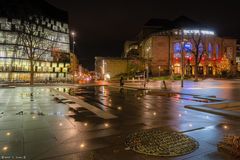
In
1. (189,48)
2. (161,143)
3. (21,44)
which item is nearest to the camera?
(161,143)

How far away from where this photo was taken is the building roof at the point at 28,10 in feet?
230

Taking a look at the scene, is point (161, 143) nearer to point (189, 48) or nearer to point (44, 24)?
point (189, 48)

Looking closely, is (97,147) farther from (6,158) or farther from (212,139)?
(212,139)

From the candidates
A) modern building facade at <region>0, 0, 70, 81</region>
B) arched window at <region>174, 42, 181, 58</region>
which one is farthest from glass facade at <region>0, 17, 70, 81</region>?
arched window at <region>174, 42, 181, 58</region>

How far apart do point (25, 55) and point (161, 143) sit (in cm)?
8254

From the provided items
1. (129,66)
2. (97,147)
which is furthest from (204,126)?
(129,66)

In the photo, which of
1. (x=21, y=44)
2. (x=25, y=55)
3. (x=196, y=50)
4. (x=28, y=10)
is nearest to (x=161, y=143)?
(x=196, y=50)

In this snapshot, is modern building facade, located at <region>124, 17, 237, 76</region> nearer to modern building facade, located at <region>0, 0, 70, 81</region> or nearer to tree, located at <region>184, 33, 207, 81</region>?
tree, located at <region>184, 33, 207, 81</region>

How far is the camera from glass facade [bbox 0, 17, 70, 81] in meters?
78.1

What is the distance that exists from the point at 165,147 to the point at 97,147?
191 cm

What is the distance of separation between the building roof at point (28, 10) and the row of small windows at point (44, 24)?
5.11 feet

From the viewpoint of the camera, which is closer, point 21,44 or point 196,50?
point 196,50

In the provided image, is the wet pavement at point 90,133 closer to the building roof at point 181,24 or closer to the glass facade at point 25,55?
the glass facade at point 25,55

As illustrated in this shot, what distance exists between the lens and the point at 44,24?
92312mm
